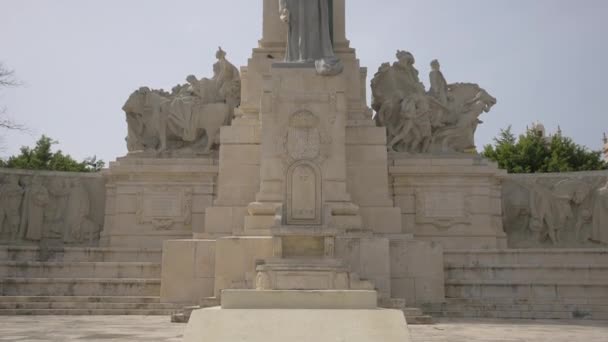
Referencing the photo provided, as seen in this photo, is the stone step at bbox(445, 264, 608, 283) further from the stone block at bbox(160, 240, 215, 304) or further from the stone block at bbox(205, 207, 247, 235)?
the stone block at bbox(160, 240, 215, 304)

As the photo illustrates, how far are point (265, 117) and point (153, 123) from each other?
659 cm

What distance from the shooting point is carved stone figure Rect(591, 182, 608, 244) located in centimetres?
2120

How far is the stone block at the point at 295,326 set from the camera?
708 centimetres

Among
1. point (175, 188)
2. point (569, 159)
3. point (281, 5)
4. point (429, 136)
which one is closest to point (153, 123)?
point (175, 188)

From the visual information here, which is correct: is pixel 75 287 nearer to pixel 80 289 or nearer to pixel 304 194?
pixel 80 289

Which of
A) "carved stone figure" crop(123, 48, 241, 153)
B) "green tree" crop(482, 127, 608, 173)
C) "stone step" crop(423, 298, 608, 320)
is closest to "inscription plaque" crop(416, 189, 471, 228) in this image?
"stone step" crop(423, 298, 608, 320)

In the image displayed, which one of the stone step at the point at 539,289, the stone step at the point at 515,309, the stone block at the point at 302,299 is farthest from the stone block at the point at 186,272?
the stone step at the point at 539,289

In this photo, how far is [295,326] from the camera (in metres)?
7.41

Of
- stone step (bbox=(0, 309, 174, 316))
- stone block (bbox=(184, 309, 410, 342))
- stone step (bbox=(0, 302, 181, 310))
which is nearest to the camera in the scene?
stone block (bbox=(184, 309, 410, 342))

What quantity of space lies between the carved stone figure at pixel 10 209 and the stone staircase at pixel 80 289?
5021 millimetres

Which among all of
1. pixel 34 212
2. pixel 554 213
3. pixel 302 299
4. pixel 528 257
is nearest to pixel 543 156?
pixel 554 213

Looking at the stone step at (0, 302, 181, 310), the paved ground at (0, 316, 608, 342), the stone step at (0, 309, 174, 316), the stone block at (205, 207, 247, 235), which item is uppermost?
the stone block at (205, 207, 247, 235)

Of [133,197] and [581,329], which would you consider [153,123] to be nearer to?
[133,197]

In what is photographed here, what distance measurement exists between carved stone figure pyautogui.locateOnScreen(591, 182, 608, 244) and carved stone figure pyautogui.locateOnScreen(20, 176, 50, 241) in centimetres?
1670
